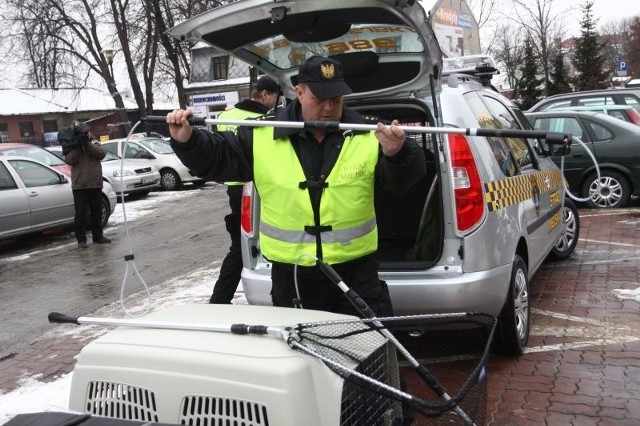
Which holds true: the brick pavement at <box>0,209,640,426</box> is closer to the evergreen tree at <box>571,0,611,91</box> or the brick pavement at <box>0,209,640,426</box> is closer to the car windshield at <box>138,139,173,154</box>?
the car windshield at <box>138,139,173,154</box>

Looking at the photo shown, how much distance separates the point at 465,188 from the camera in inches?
151

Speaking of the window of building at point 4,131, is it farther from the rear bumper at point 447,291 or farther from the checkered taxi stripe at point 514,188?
the rear bumper at point 447,291

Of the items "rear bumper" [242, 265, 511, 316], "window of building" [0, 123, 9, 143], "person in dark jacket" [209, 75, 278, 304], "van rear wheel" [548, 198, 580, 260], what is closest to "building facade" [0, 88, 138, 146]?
"window of building" [0, 123, 9, 143]

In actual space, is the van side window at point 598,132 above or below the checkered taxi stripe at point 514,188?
above

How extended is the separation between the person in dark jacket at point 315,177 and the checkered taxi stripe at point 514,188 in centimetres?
111

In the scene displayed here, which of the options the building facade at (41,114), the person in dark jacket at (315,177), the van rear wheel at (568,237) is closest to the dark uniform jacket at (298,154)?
the person in dark jacket at (315,177)

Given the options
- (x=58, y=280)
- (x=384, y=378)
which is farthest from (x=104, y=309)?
(x=384, y=378)

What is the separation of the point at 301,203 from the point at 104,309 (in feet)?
14.1

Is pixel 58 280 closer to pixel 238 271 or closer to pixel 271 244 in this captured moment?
pixel 238 271

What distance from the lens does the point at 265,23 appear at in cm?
344

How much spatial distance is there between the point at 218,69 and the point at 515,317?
4668 centimetres

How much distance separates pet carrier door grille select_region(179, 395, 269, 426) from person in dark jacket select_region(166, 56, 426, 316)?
920mm

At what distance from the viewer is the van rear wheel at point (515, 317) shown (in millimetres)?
4203

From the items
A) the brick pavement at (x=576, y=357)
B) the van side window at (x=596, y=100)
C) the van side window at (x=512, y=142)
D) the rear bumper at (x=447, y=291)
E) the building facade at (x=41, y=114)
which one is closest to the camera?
the brick pavement at (x=576, y=357)
